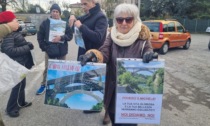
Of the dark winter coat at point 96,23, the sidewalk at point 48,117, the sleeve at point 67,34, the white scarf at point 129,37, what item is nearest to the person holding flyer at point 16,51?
the sidewalk at point 48,117

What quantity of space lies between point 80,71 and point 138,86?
0.55 m

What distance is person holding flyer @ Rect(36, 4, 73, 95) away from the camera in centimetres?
455

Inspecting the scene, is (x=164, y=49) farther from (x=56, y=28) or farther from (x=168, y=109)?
(x=56, y=28)

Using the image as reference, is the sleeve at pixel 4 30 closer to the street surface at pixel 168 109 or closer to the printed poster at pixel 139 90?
the street surface at pixel 168 109

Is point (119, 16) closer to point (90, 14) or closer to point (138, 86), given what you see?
point (138, 86)

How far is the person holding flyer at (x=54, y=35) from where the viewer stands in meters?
4.55

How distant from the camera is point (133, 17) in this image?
239 cm

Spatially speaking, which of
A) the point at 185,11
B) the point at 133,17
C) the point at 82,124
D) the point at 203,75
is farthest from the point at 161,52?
the point at 185,11

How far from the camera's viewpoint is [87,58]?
2316mm

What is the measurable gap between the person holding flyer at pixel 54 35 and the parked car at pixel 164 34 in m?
7.07

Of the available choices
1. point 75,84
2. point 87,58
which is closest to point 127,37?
point 87,58

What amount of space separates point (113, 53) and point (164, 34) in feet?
30.2

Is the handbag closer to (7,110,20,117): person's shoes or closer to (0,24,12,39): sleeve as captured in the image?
(0,24,12,39): sleeve

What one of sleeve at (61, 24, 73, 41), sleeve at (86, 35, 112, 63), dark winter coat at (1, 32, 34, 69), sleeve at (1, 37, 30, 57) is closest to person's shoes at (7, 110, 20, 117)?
dark winter coat at (1, 32, 34, 69)
